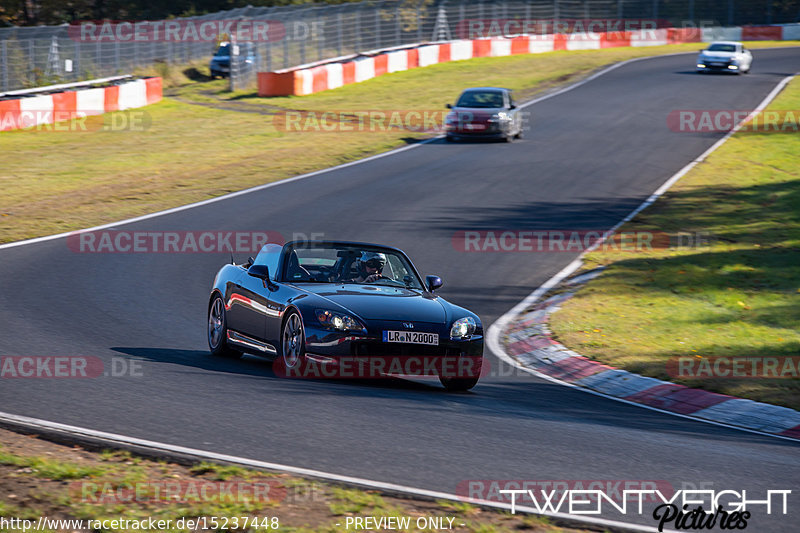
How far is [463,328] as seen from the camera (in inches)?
383

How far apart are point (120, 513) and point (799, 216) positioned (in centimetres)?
1801

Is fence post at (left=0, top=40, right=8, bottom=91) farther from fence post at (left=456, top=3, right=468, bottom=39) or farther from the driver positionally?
fence post at (left=456, top=3, right=468, bottom=39)

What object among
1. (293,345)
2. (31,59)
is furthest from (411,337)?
(31,59)

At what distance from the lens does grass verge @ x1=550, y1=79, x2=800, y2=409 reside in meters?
11.9

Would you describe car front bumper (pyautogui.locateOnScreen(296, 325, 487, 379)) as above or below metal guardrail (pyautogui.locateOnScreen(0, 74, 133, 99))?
below

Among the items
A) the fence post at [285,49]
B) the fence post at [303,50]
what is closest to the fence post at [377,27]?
the fence post at [303,50]

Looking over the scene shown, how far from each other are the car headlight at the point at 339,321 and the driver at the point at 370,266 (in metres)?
1.26

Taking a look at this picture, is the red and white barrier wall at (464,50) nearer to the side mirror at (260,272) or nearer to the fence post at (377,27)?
the fence post at (377,27)

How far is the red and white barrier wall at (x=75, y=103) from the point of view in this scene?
95.9ft

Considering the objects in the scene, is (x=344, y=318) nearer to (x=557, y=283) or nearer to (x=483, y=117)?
(x=557, y=283)

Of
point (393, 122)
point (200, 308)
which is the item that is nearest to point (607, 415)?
point (200, 308)

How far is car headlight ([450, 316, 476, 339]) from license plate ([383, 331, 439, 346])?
0.20 meters

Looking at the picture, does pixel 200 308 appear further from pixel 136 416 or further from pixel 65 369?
pixel 136 416

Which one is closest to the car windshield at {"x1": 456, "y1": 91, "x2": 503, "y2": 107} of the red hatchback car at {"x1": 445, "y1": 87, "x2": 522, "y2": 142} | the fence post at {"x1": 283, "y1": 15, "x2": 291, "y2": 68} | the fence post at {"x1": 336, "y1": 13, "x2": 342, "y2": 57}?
the red hatchback car at {"x1": 445, "y1": 87, "x2": 522, "y2": 142}
